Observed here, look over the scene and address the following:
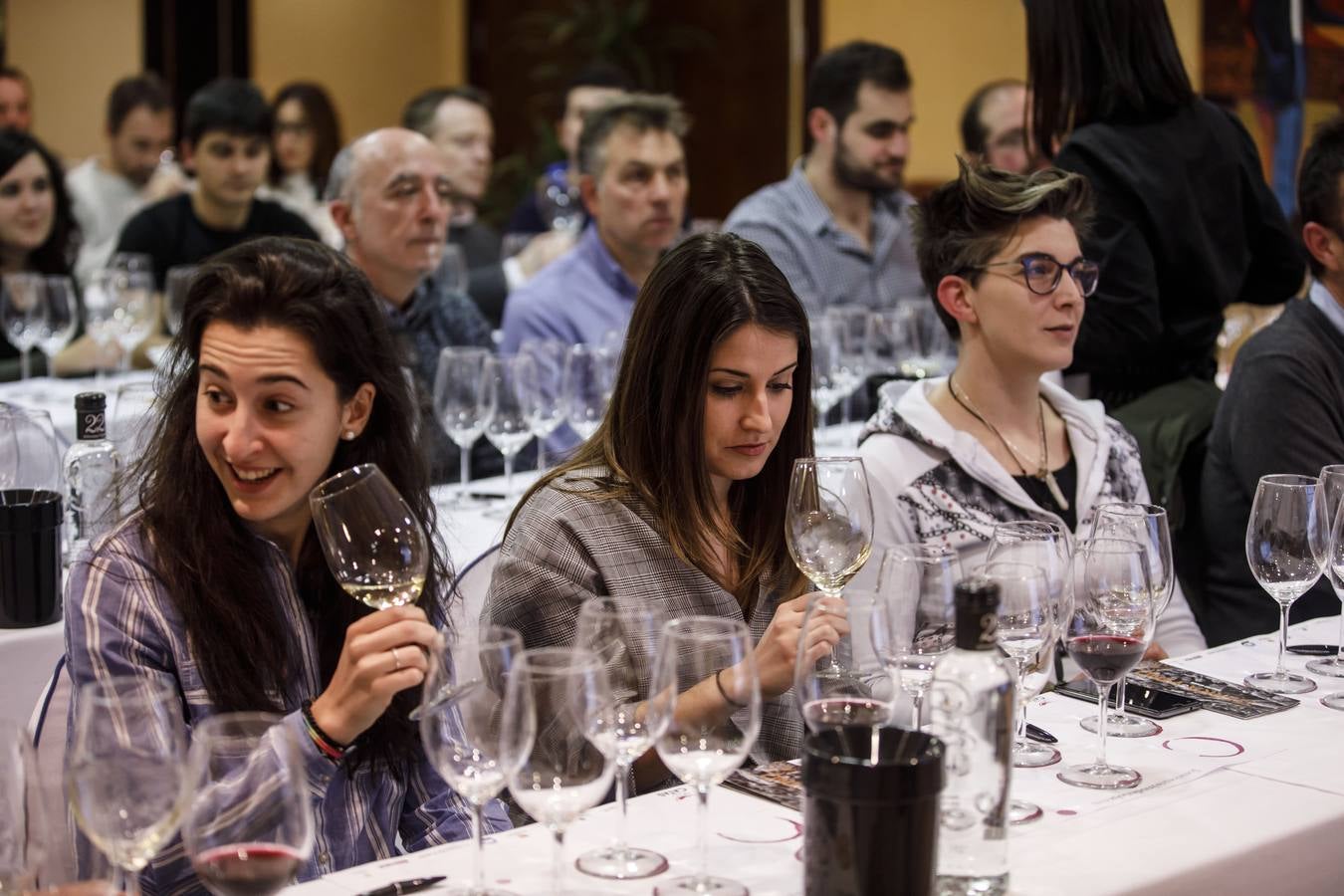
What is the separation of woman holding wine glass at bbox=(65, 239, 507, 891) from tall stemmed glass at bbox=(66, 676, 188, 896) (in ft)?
1.50

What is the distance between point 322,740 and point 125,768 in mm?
460

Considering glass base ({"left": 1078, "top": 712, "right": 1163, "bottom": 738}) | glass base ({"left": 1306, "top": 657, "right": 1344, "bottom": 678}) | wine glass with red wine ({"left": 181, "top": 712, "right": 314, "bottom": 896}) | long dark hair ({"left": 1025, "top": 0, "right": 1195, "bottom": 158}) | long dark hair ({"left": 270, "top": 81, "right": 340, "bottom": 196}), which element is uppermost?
long dark hair ({"left": 270, "top": 81, "right": 340, "bottom": 196})

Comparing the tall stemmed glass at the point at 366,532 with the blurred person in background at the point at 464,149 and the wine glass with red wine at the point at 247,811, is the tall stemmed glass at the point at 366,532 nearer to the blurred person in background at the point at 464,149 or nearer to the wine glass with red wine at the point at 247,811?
the wine glass with red wine at the point at 247,811

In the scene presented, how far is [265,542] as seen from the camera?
79.0 inches

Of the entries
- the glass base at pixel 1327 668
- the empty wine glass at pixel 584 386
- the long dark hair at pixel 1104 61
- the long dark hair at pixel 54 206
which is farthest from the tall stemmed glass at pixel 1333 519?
the long dark hair at pixel 54 206

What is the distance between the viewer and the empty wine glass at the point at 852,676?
1514 millimetres

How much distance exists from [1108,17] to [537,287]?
6.32 ft

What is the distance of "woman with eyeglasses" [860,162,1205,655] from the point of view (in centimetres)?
275

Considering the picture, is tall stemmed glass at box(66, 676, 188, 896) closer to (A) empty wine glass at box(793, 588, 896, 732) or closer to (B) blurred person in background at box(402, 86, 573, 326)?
(A) empty wine glass at box(793, 588, 896, 732)

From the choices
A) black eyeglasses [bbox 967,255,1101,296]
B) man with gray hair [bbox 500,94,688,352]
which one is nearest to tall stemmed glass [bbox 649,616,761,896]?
black eyeglasses [bbox 967,255,1101,296]

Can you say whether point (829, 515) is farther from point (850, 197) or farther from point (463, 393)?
point (850, 197)

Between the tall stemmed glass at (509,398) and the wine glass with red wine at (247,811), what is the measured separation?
229 centimetres

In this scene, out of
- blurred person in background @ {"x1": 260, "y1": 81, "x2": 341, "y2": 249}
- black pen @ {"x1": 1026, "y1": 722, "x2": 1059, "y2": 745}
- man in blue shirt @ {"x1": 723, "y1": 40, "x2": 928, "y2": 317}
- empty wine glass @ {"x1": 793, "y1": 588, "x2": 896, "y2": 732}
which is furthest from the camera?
blurred person in background @ {"x1": 260, "y1": 81, "x2": 341, "y2": 249}

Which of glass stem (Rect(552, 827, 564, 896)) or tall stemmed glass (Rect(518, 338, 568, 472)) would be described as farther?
tall stemmed glass (Rect(518, 338, 568, 472))
